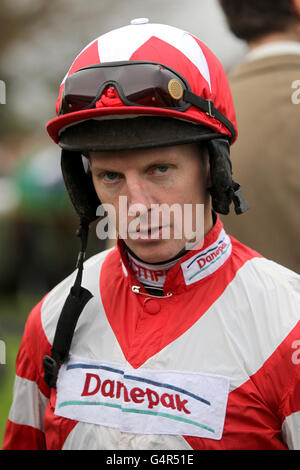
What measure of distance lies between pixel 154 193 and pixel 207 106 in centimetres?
35

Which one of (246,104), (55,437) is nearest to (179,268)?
(55,437)

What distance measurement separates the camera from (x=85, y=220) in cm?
253

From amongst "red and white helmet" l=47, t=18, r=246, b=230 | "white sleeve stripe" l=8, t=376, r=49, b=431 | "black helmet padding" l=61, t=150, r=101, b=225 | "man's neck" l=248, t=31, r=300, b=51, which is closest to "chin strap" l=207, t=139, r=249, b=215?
"red and white helmet" l=47, t=18, r=246, b=230

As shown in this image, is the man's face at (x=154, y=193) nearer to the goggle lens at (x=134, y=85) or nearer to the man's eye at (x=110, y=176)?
the man's eye at (x=110, y=176)

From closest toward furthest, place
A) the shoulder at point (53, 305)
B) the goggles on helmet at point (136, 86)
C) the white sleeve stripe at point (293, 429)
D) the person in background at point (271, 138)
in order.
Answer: the white sleeve stripe at point (293, 429)
the goggles on helmet at point (136, 86)
the shoulder at point (53, 305)
the person in background at point (271, 138)

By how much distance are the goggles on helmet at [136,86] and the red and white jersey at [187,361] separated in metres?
0.50

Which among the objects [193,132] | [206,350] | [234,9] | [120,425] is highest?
[234,9]

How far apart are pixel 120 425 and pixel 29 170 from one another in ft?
25.8

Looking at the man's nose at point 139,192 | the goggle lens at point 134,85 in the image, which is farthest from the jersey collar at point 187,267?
the goggle lens at point 134,85

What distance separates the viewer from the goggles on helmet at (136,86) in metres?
2.00

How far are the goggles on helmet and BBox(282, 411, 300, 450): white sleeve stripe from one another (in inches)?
39.5

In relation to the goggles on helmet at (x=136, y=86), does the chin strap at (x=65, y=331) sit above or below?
below

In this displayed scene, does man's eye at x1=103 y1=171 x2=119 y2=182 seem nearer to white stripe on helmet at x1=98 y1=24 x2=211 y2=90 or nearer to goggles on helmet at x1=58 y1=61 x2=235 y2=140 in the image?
goggles on helmet at x1=58 y1=61 x2=235 y2=140
